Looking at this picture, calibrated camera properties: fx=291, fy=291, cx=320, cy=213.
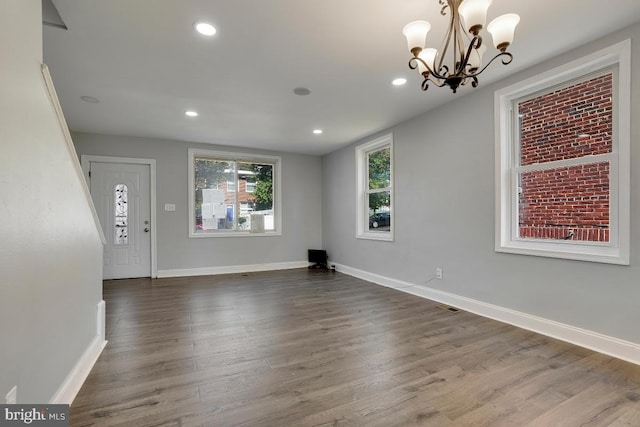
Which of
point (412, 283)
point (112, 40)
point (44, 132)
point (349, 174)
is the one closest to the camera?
point (44, 132)

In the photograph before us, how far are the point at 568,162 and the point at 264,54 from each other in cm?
282

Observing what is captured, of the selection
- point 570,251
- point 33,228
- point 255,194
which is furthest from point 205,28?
point 255,194

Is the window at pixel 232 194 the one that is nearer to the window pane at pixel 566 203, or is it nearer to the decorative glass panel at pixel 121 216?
the decorative glass panel at pixel 121 216

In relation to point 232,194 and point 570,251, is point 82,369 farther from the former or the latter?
point 232,194

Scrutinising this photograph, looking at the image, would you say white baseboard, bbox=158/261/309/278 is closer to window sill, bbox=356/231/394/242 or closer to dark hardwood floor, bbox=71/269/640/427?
window sill, bbox=356/231/394/242

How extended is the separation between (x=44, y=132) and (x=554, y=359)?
11.6ft

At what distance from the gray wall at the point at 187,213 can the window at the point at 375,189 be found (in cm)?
141

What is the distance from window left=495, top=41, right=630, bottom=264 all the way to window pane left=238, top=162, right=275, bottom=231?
4.23 meters

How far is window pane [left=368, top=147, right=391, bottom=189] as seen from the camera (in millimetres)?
4777

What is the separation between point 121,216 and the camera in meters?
4.96

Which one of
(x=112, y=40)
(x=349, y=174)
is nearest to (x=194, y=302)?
(x=112, y=40)

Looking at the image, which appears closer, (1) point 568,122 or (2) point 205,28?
(2) point 205,28

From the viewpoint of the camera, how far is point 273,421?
59.6 inches

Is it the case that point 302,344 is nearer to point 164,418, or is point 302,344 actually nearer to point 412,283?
point 164,418
